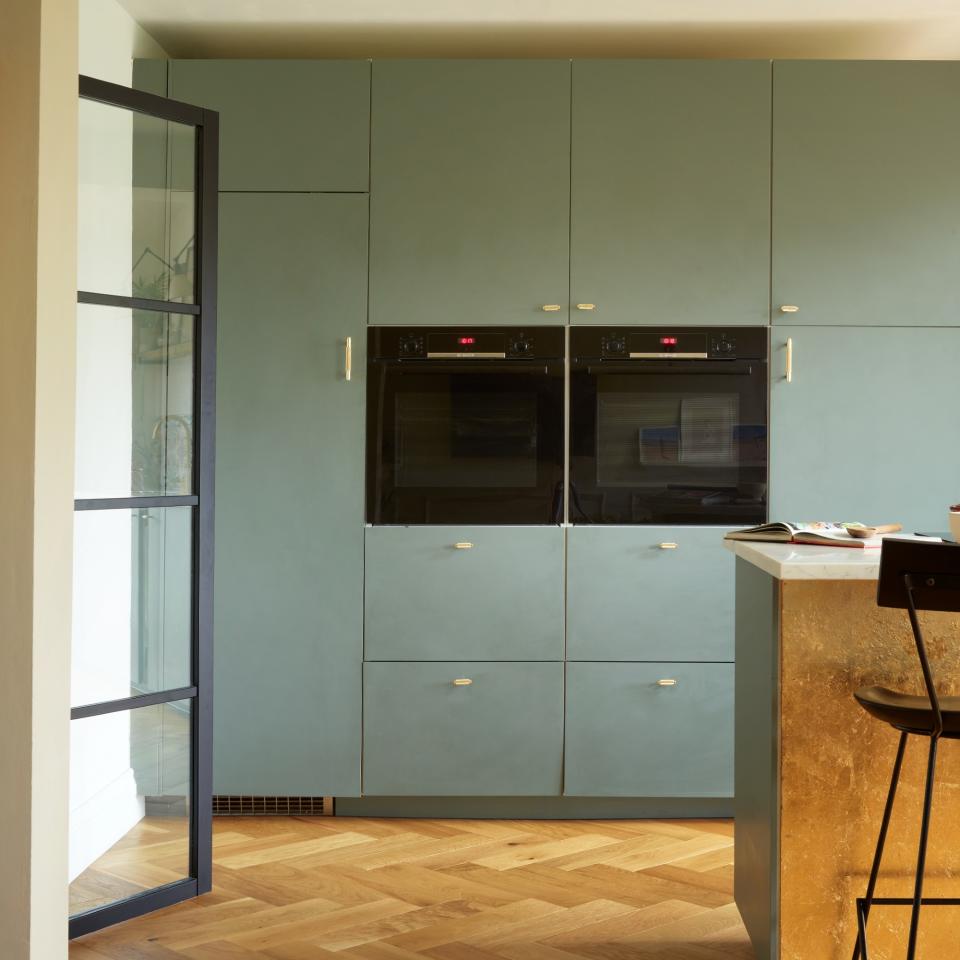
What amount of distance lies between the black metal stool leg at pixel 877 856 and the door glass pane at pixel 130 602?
178 cm

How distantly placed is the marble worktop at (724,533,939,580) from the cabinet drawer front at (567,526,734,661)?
120 centimetres

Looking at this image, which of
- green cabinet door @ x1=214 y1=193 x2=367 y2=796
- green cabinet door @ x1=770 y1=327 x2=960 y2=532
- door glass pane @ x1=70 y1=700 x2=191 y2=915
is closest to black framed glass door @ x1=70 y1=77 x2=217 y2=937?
door glass pane @ x1=70 y1=700 x2=191 y2=915

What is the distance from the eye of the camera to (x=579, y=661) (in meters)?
3.48

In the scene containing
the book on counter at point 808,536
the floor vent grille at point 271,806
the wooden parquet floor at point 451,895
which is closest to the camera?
the book on counter at point 808,536

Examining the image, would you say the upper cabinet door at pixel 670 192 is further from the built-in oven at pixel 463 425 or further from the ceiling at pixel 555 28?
the built-in oven at pixel 463 425

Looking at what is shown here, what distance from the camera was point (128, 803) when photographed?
2.80m

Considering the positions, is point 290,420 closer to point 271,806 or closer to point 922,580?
point 271,806

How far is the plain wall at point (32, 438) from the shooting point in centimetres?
215

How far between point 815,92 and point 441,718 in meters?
2.41

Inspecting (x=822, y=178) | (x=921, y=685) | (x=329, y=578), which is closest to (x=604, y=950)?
(x=921, y=685)

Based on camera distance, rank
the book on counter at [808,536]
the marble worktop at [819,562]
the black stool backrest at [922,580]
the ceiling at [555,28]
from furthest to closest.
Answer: the ceiling at [555,28], the book on counter at [808,536], the marble worktop at [819,562], the black stool backrest at [922,580]

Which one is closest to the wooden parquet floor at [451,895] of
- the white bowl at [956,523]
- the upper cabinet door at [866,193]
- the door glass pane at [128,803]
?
the door glass pane at [128,803]

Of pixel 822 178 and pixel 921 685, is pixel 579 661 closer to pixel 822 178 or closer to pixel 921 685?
pixel 921 685

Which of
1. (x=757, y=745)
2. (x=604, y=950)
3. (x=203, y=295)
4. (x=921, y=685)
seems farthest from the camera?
(x=203, y=295)
